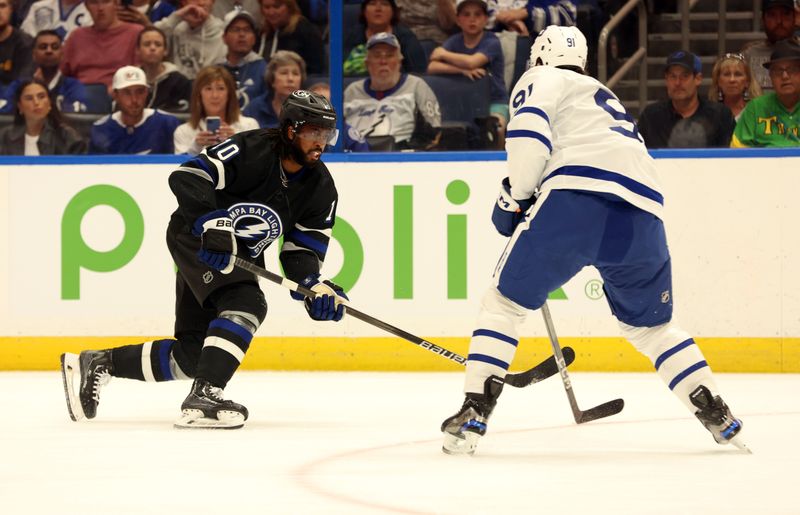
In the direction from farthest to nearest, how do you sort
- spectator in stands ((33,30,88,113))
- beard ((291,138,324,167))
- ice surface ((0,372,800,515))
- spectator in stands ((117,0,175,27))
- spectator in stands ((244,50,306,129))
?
spectator in stands ((117,0,175,27)) < spectator in stands ((33,30,88,113)) < spectator in stands ((244,50,306,129)) < beard ((291,138,324,167)) < ice surface ((0,372,800,515))

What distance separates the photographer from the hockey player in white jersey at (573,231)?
3250 mm

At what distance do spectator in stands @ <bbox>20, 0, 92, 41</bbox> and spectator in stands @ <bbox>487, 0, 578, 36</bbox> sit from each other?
2.05 metres

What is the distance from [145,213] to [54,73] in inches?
45.0

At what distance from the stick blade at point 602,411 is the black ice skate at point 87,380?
4.79 feet

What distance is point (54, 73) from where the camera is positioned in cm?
637

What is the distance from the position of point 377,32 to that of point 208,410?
2628 millimetres

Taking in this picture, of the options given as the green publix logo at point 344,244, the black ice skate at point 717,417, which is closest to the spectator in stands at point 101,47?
the green publix logo at point 344,244

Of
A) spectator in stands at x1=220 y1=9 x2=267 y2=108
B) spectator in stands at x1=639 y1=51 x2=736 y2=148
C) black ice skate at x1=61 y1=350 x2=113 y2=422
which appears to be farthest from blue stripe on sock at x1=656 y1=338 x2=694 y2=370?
spectator in stands at x1=220 y1=9 x2=267 y2=108

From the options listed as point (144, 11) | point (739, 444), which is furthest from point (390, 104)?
point (739, 444)

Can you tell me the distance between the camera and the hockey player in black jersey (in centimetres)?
379

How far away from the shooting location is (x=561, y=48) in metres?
3.41

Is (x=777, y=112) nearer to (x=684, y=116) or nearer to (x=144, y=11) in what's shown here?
(x=684, y=116)

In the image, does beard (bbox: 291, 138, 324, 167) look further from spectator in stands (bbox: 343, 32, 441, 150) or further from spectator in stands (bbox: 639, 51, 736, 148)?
spectator in stands (bbox: 639, 51, 736, 148)

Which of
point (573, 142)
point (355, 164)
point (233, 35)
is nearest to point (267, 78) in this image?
point (233, 35)
